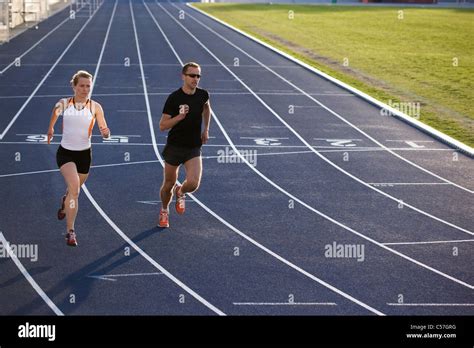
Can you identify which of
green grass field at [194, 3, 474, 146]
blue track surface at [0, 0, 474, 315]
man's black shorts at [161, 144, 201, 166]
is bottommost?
blue track surface at [0, 0, 474, 315]

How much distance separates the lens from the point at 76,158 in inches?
428

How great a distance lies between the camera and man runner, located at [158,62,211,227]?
11.1 meters

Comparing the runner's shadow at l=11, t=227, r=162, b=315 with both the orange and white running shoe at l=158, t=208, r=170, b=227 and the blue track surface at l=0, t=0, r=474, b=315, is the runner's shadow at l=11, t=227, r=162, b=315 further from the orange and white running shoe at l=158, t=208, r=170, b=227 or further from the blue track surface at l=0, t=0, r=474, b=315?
the orange and white running shoe at l=158, t=208, r=170, b=227

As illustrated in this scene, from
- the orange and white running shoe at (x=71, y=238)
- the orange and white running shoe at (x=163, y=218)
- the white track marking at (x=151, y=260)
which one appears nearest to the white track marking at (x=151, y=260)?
the white track marking at (x=151, y=260)

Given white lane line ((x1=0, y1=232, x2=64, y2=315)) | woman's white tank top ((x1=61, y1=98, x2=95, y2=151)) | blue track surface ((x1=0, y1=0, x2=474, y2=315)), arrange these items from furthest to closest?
1. woman's white tank top ((x1=61, y1=98, x2=95, y2=151))
2. blue track surface ((x1=0, y1=0, x2=474, y2=315))
3. white lane line ((x1=0, y1=232, x2=64, y2=315))

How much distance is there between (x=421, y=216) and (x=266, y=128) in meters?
7.00

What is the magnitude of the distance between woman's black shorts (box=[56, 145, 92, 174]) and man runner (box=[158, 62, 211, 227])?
99 centimetres

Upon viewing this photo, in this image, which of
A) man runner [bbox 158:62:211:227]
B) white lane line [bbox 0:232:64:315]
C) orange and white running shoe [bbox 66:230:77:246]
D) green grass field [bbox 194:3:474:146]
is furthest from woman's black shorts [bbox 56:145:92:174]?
green grass field [bbox 194:3:474:146]

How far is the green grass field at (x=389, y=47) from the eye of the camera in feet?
81.2

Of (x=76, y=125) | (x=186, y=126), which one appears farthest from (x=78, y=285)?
(x=186, y=126)

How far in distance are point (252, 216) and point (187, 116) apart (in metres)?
2.23

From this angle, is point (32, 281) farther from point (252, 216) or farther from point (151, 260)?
point (252, 216)
